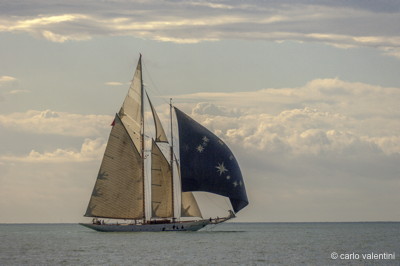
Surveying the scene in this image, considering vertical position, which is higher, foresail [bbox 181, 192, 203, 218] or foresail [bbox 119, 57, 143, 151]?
foresail [bbox 119, 57, 143, 151]

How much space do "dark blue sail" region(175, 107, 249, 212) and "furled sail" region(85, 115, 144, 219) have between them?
25.4 ft

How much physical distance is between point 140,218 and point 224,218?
38.5 feet

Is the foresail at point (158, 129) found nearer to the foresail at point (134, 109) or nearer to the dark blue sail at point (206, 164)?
the dark blue sail at point (206, 164)

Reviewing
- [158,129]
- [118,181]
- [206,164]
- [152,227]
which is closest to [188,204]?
[152,227]

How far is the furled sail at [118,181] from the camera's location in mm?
114438

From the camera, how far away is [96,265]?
75250 mm

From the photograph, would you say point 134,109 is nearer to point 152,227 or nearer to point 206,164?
point 206,164

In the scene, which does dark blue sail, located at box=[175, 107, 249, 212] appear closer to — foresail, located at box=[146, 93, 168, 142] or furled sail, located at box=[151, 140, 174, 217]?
foresail, located at box=[146, 93, 168, 142]

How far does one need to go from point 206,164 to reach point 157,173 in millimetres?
7441

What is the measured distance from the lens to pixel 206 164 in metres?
112

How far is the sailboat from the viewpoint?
369 ft

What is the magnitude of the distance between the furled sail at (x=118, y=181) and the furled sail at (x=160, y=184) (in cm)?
292

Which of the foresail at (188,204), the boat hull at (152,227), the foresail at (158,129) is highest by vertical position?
the foresail at (158,129)

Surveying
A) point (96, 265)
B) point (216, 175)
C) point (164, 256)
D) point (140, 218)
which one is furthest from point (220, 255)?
point (140, 218)
